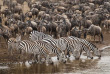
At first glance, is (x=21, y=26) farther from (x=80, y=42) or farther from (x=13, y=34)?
(x=80, y=42)

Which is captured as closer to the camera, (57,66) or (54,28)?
(57,66)

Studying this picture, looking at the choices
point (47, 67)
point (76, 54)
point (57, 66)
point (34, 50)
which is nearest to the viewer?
point (47, 67)

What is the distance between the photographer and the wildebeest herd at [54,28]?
20297mm

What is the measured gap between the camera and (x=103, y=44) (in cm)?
2605

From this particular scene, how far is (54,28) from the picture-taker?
2841cm

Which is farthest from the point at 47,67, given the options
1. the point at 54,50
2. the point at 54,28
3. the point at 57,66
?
the point at 54,28

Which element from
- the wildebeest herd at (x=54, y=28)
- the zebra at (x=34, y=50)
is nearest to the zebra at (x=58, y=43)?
the wildebeest herd at (x=54, y=28)

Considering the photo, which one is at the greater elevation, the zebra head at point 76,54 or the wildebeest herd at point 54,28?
the wildebeest herd at point 54,28

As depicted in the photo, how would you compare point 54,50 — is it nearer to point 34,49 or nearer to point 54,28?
point 34,49

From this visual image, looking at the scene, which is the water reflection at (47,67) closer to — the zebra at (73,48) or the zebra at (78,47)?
the zebra at (73,48)

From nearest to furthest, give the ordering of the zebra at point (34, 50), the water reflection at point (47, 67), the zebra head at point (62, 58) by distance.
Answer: the water reflection at point (47, 67) → the zebra at point (34, 50) → the zebra head at point (62, 58)

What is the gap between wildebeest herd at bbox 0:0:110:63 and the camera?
20297 mm

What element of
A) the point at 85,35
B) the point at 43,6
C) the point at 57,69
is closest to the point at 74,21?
the point at 85,35

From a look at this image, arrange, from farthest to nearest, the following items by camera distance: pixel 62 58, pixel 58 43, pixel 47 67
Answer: pixel 58 43 < pixel 62 58 < pixel 47 67
